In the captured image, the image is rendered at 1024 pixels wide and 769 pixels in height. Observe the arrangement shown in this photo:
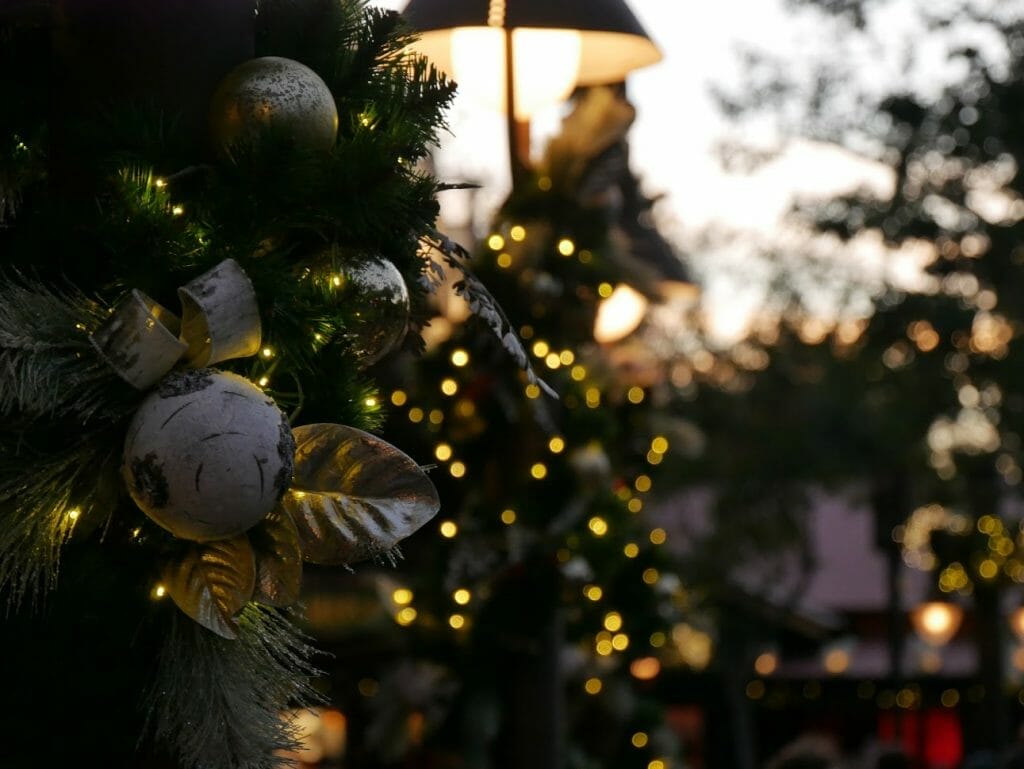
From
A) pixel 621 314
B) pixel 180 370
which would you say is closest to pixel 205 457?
pixel 180 370

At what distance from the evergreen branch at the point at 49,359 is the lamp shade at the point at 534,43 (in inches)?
50.1

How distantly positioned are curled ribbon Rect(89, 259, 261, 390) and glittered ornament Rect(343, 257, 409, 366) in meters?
0.26

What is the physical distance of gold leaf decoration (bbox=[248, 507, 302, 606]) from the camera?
162 centimetres

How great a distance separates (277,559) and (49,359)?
312mm

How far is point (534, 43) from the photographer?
4707 millimetres

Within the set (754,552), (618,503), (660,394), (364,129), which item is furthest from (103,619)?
(754,552)

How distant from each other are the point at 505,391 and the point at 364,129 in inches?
156

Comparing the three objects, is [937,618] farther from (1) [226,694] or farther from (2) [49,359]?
(2) [49,359]

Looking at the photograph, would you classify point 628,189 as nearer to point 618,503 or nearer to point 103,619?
point 618,503

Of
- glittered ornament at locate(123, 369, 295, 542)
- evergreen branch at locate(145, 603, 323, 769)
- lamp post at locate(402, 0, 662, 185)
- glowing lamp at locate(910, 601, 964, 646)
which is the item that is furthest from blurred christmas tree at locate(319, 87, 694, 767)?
glowing lamp at locate(910, 601, 964, 646)

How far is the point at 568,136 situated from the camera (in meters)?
5.34

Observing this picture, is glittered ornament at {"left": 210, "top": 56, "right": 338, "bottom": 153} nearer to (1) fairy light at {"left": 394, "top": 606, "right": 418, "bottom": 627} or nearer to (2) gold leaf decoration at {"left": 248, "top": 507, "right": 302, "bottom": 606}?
(2) gold leaf decoration at {"left": 248, "top": 507, "right": 302, "bottom": 606}

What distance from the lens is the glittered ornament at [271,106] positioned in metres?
1.78

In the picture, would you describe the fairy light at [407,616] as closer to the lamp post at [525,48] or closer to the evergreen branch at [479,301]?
the lamp post at [525,48]
